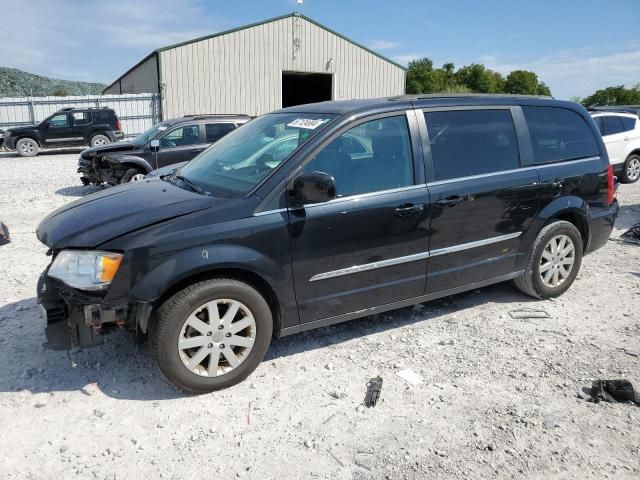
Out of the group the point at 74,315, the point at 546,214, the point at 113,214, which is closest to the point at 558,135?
the point at 546,214

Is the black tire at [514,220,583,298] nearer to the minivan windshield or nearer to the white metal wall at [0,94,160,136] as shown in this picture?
the minivan windshield

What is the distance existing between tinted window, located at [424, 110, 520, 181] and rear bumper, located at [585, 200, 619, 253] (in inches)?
47.1

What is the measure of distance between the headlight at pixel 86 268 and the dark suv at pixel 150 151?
713 centimetres

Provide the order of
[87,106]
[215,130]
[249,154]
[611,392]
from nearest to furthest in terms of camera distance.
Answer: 1. [611,392]
2. [249,154]
3. [215,130]
4. [87,106]

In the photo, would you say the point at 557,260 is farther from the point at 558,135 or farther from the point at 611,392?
the point at 611,392

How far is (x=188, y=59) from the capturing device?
75.6ft

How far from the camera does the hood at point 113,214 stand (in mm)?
3061

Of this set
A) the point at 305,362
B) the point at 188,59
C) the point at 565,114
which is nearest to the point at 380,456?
the point at 305,362

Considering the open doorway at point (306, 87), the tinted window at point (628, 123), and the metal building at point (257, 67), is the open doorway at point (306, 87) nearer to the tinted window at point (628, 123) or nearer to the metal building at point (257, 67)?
the metal building at point (257, 67)

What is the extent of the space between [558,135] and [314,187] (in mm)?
2782

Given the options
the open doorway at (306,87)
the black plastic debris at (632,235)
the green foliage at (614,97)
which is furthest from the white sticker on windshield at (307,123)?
the green foliage at (614,97)

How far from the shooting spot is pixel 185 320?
3064mm

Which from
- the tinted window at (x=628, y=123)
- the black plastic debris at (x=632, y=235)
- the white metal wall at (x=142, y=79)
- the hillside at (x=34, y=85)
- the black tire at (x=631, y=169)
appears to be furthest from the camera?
the hillside at (x=34, y=85)

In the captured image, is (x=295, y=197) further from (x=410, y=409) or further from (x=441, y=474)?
(x=441, y=474)
